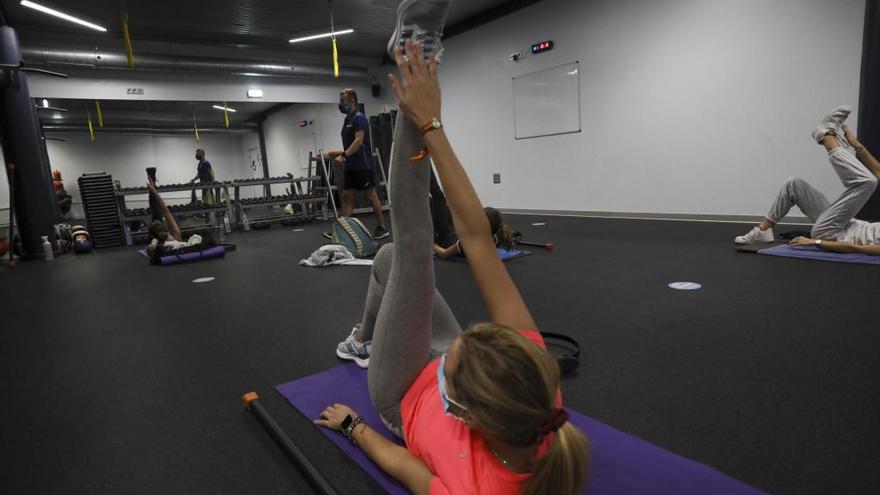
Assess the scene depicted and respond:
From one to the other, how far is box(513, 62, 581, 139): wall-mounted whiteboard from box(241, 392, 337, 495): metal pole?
5.92 m

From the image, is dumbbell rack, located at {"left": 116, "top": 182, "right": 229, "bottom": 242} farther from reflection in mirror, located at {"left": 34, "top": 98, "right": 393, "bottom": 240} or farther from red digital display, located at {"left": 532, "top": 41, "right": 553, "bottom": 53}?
red digital display, located at {"left": 532, "top": 41, "right": 553, "bottom": 53}

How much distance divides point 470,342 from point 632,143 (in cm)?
596

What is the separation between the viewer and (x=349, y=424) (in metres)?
1.39

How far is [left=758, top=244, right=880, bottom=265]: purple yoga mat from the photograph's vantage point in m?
3.04

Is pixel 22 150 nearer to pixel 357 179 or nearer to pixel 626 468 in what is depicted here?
pixel 357 179

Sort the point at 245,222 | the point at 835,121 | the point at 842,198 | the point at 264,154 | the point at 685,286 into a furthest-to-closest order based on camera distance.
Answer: the point at 264,154, the point at 245,222, the point at 835,121, the point at 842,198, the point at 685,286

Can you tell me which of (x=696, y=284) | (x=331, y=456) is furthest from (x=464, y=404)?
(x=696, y=284)

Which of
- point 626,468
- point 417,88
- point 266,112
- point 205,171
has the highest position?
point 266,112

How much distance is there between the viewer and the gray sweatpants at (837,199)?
3.11 metres

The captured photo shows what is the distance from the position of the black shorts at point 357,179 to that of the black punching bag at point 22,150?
3.84 metres

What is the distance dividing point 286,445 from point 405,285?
0.66 metres

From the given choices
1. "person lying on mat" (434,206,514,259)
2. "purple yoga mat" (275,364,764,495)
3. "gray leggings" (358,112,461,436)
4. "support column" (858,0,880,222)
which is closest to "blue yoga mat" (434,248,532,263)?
"person lying on mat" (434,206,514,259)

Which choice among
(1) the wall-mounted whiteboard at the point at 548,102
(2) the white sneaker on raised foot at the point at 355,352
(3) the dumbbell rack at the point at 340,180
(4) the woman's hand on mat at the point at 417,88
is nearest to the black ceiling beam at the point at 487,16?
(1) the wall-mounted whiteboard at the point at 548,102

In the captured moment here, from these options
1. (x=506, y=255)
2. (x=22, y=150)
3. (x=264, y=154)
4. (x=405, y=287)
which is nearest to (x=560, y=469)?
(x=405, y=287)
